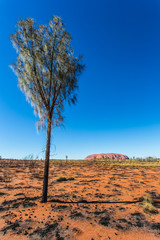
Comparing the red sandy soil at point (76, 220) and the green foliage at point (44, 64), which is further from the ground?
the green foliage at point (44, 64)

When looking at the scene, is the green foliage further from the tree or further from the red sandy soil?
the red sandy soil

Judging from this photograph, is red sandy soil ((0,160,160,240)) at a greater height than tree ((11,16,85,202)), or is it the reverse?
tree ((11,16,85,202))

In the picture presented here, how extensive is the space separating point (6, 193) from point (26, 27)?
37.4 feet

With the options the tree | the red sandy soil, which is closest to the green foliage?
the tree

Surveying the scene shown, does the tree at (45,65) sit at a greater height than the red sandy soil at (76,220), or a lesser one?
greater

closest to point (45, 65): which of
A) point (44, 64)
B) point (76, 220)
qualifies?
point (44, 64)

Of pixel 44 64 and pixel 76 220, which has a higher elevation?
pixel 44 64

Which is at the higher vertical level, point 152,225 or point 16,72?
point 16,72

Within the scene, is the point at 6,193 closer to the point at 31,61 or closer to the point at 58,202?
the point at 58,202

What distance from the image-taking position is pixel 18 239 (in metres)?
4.34

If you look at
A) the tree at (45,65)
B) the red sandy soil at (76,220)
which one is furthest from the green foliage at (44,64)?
the red sandy soil at (76,220)

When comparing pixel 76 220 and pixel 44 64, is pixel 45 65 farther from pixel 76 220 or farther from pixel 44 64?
pixel 76 220

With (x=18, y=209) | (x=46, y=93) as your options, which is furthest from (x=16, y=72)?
(x=18, y=209)

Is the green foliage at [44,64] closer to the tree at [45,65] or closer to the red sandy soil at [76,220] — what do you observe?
the tree at [45,65]
